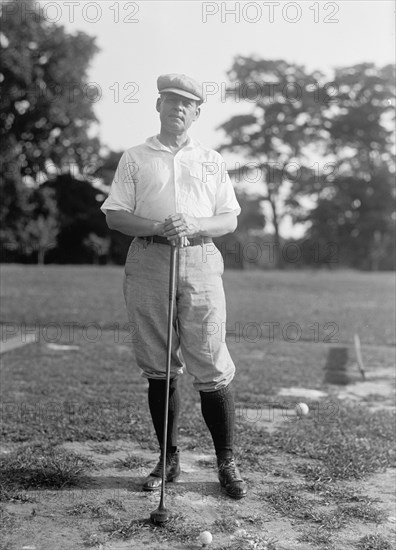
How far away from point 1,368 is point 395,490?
14.4 ft

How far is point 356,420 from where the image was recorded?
207 inches

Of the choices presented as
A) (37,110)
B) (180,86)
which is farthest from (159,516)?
(37,110)

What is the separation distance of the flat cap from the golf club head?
200 centimetres

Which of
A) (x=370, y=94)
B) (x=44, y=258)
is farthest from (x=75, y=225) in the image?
(x=370, y=94)

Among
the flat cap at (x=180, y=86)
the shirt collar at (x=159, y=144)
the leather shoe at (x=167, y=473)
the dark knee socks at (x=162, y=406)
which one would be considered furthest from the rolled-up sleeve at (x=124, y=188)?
the leather shoe at (x=167, y=473)

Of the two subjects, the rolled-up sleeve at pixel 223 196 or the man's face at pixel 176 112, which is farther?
the rolled-up sleeve at pixel 223 196

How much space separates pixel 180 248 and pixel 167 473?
3.94ft

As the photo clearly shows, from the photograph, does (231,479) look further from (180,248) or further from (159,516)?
(180,248)

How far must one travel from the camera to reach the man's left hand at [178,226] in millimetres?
3436

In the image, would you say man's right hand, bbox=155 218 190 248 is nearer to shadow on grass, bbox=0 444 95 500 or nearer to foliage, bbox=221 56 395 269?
shadow on grass, bbox=0 444 95 500

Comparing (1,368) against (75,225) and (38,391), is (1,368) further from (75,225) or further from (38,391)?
(75,225)

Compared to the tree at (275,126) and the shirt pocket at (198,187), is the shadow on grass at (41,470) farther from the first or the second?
the tree at (275,126)

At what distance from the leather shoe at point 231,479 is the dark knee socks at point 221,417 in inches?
2.0

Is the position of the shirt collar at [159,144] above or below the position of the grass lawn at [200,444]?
above
